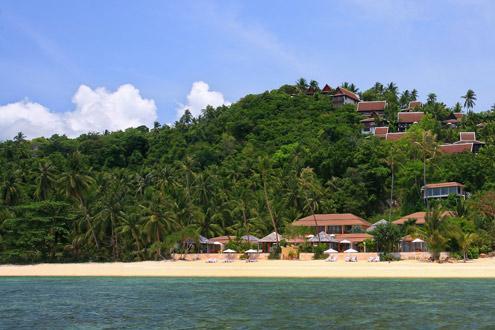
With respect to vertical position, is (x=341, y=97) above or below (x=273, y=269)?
above

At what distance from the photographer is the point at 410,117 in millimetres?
102312

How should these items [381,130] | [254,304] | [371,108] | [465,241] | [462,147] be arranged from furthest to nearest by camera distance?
[371,108] < [381,130] < [462,147] < [465,241] < [254,304]

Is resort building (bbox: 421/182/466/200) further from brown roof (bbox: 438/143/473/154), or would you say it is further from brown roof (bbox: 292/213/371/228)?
brown roof (bbox: 438/143/473/154)

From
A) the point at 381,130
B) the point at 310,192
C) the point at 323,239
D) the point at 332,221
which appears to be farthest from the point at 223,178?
the point at 381,130

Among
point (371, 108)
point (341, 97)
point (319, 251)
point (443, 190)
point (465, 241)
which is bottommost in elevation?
point (319, 251)

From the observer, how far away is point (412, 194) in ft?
230

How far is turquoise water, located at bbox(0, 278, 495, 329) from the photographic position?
71.6 ft

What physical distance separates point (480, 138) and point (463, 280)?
56930mm

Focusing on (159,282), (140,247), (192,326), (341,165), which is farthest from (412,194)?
(192,326)

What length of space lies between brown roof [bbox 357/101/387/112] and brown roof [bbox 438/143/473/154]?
1070 inches

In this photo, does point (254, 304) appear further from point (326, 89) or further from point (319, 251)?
point (326, 89)

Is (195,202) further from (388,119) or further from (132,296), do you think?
(388,119)

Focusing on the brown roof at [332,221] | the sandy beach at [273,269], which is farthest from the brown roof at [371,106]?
the sandy beach at [273,269]

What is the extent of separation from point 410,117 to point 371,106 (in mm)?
9549
